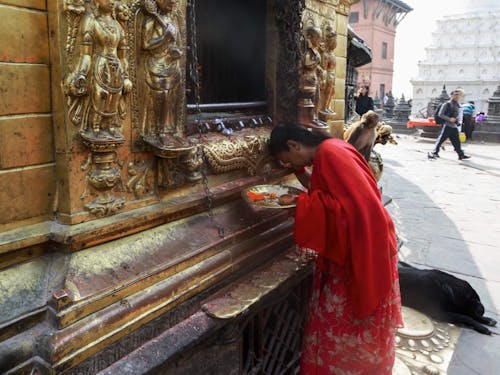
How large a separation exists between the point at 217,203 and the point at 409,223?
5.14m

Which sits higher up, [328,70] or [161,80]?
[328,70]

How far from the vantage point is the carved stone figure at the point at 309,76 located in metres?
3.74

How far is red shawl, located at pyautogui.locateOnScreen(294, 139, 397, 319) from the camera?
7.73 ft

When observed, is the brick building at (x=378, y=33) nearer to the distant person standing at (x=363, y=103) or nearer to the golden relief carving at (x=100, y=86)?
the distant person standing at (x=363, y=103)

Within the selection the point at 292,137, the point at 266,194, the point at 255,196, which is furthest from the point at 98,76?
the point at 266,194

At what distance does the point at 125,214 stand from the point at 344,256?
1.21 metres

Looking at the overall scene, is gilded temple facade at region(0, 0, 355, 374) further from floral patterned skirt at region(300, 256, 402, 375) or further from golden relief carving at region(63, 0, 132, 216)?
floral patterned skirt at region(300, 256, 402, 375)

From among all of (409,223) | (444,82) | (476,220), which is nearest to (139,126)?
(409,223)

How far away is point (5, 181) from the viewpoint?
1843 mm

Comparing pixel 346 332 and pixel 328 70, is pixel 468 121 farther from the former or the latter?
pixel 346 332

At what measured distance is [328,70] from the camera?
4.14 metres

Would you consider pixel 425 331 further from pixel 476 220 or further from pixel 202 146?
pixel 476 220

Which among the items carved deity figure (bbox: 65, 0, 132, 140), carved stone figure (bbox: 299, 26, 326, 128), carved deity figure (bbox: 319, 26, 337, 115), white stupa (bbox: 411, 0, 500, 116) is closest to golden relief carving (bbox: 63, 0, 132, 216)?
carved deity figure (bbox: 65, 0, 132, 140)

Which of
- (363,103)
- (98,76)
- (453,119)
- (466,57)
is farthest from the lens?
(466,57)
